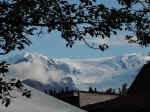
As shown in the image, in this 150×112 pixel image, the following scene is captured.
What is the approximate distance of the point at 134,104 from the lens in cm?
2130

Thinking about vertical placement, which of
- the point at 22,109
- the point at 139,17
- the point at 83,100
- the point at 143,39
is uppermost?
the point at 139,17

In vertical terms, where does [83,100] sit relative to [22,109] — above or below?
below

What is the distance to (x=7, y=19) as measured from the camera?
22.4 feet

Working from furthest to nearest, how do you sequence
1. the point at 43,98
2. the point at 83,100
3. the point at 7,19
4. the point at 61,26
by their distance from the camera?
the point at 83,100 < the point at 43,98 < the point at 61,26 < the point at 7,19

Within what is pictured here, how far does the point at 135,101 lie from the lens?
22.5m

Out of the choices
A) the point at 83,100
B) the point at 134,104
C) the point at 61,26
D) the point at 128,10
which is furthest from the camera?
the point at 83,100

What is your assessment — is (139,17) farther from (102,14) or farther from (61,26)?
(61,26)

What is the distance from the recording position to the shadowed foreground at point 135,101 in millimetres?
20922

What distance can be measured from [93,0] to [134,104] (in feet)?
47.6

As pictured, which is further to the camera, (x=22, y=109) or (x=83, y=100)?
(x=83, y=100)

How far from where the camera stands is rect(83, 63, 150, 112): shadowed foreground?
68.6 ft

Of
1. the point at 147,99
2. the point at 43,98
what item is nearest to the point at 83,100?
the point at 147,99

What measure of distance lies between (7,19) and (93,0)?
206 cm

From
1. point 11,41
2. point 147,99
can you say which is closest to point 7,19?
point 11,41
